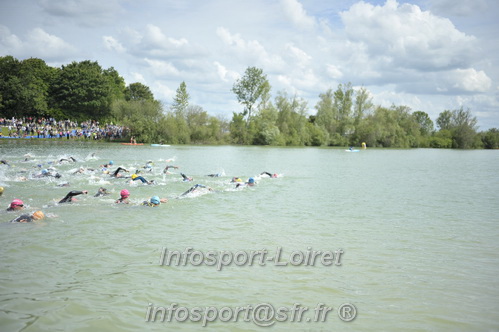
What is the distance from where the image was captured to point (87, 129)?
239ft

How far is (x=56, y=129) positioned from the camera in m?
69.9

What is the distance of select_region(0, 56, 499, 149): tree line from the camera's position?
3019 inches

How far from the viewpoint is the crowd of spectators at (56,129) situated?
65.2 meters

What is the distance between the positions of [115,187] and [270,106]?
79.2m

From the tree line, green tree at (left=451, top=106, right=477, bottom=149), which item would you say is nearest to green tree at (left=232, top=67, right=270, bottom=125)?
the tree line

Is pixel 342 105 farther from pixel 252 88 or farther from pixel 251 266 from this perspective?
pixel 251 266

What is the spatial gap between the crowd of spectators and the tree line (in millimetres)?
2433

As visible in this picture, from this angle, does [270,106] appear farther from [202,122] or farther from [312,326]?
[312,326]

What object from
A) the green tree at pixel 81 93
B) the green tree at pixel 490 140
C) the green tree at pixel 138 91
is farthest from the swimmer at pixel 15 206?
the green tree at pixel 490 140

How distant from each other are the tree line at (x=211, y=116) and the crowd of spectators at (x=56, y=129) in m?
2.43

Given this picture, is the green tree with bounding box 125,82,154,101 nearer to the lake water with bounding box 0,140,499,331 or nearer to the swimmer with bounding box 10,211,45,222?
the lake water with bounding box 0,140,499,331

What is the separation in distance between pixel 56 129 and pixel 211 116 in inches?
1301

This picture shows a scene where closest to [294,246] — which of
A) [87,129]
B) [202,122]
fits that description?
A: [87,129]

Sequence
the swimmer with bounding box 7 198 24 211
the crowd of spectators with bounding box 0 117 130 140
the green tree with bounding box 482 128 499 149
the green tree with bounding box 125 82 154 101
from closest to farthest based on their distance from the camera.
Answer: the swimmer with bounding box 7 198 24 211 → the crowd of spectators with bounding box 0 117 130 140 → the green tree with bounding box 125 82 154 101 → the green tree with bounding box 482 128 499 149
